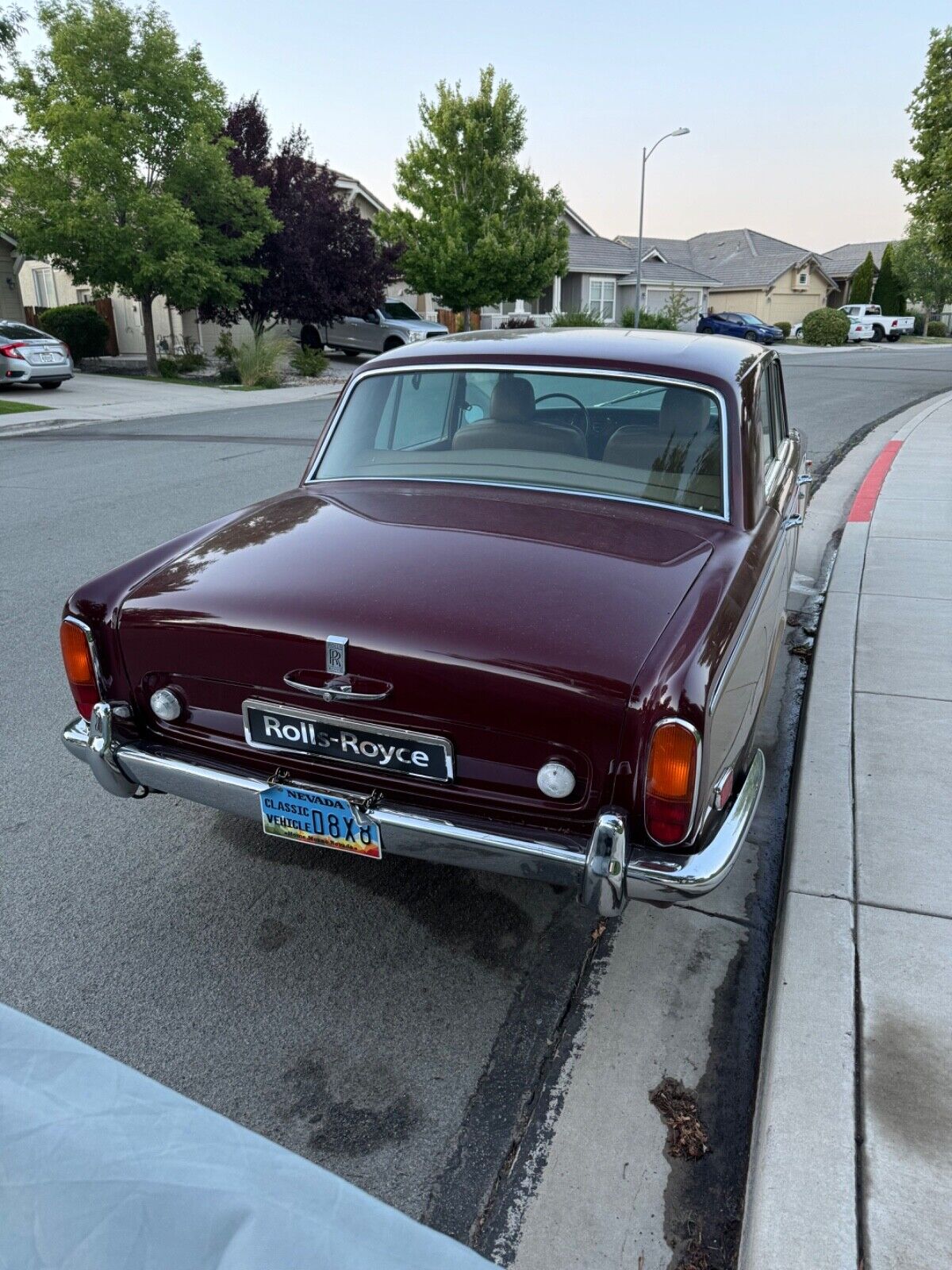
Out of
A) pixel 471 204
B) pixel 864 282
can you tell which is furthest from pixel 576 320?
pixel 864 282

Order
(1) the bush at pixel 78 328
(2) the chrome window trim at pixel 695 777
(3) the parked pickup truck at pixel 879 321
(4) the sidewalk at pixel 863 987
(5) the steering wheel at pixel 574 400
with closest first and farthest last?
(4) the sidewalk at pixel 863 987, (2) the chrome window trim at pixel 695 777, (5) the steering wheel at pixel 574 400, (1) the bush at pixel 78 328, (3) the parked pickup truck at pixel 879 321

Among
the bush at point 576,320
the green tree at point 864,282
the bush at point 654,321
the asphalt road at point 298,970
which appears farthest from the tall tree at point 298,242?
the green tree at point 864,282

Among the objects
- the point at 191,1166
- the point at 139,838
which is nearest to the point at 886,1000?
the point at 191,1166

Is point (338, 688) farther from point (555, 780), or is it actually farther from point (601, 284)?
point (601, 284)

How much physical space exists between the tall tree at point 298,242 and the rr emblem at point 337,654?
23047 mm

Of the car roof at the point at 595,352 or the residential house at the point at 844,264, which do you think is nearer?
the car roof at the point at 595,352

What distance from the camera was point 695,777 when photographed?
2.29 meters

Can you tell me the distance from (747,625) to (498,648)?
0.83 meters

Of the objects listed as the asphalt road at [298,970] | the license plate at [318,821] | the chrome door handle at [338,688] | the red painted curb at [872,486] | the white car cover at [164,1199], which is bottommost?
the asphalt road at [298,970]

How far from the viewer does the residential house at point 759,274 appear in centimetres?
5494

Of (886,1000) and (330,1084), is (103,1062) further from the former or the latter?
(886,1000)

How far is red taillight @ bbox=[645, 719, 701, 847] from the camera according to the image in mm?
2260

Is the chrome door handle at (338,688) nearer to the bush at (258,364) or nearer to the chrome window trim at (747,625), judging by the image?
the chrome window trim at (747,625)

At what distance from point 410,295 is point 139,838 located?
36.2 metres
